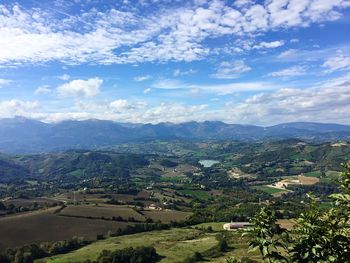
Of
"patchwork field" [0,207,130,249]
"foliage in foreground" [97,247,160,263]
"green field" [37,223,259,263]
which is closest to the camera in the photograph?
"foliage in foreground" [97,247,160,263]

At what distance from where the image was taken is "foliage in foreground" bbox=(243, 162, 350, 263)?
55.9ft

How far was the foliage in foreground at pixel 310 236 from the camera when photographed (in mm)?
17031

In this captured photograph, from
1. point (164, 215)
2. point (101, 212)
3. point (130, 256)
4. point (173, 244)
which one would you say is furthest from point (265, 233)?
point (101, 212)

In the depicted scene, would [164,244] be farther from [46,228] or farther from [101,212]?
[101,212]

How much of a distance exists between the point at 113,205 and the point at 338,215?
158356 millimetres

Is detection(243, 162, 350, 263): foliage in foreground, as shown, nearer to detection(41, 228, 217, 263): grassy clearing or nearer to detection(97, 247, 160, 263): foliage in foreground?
detection(41, 228, 217, 263): grassy clearing

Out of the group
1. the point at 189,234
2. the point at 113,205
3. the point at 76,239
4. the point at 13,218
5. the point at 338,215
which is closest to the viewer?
the point at 338,215

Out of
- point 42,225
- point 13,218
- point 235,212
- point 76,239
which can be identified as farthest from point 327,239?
point 235,212

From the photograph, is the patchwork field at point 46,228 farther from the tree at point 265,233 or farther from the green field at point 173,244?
the tree at point 265,233

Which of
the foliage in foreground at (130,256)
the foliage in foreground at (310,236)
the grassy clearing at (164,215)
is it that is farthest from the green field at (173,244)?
the foliage in foreground at (310,236)

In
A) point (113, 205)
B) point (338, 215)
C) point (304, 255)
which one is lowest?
point (113, 205)

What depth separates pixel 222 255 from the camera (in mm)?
89375

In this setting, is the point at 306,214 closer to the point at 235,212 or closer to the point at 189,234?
the point at 189,234

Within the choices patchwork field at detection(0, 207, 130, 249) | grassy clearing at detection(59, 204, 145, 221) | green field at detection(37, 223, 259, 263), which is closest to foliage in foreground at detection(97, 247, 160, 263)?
green field at detection(37, 223, 259, 263)
